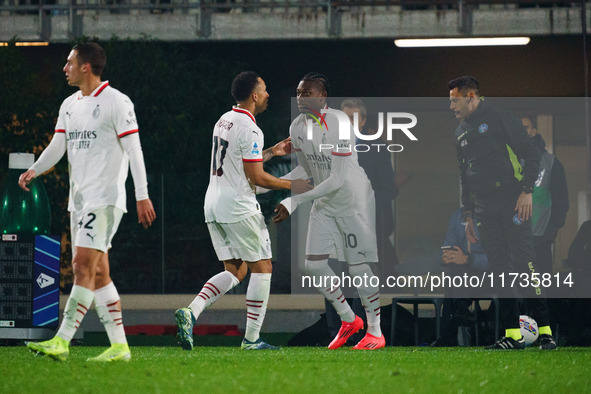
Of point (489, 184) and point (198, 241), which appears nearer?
point (489, 184)

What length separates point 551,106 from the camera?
21.4 metres

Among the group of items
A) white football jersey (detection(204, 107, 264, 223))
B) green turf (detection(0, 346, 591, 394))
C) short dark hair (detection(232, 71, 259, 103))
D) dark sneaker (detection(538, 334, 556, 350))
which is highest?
short dark hair (detection(232, 71, 259, 103))

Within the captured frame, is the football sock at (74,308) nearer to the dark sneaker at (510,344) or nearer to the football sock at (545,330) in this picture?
the dark sneaker at (510,344)

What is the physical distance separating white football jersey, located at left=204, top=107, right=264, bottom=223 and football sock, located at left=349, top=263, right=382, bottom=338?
1.24 metres

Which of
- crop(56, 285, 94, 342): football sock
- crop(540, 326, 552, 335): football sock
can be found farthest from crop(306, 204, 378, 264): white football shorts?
crop(56, 285, 94, 342): football sock

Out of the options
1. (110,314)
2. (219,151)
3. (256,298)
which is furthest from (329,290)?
(110,314)

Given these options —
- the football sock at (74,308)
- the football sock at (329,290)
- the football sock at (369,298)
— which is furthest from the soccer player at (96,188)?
the football sock at (369,298)

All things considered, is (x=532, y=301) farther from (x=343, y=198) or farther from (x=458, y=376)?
(x=458, y=376)

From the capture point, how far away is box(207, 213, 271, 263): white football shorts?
8930mm

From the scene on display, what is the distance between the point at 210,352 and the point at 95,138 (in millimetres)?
2184

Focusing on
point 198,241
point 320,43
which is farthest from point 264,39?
point 198,241

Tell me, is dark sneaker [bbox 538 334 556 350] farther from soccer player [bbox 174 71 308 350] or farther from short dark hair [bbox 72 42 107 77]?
short dark hair [bbox 72 42 107 77]

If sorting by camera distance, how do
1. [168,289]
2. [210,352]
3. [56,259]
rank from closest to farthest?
[210,352]
[56,259]
[168,289]

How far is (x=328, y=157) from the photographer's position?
9.44 meters
